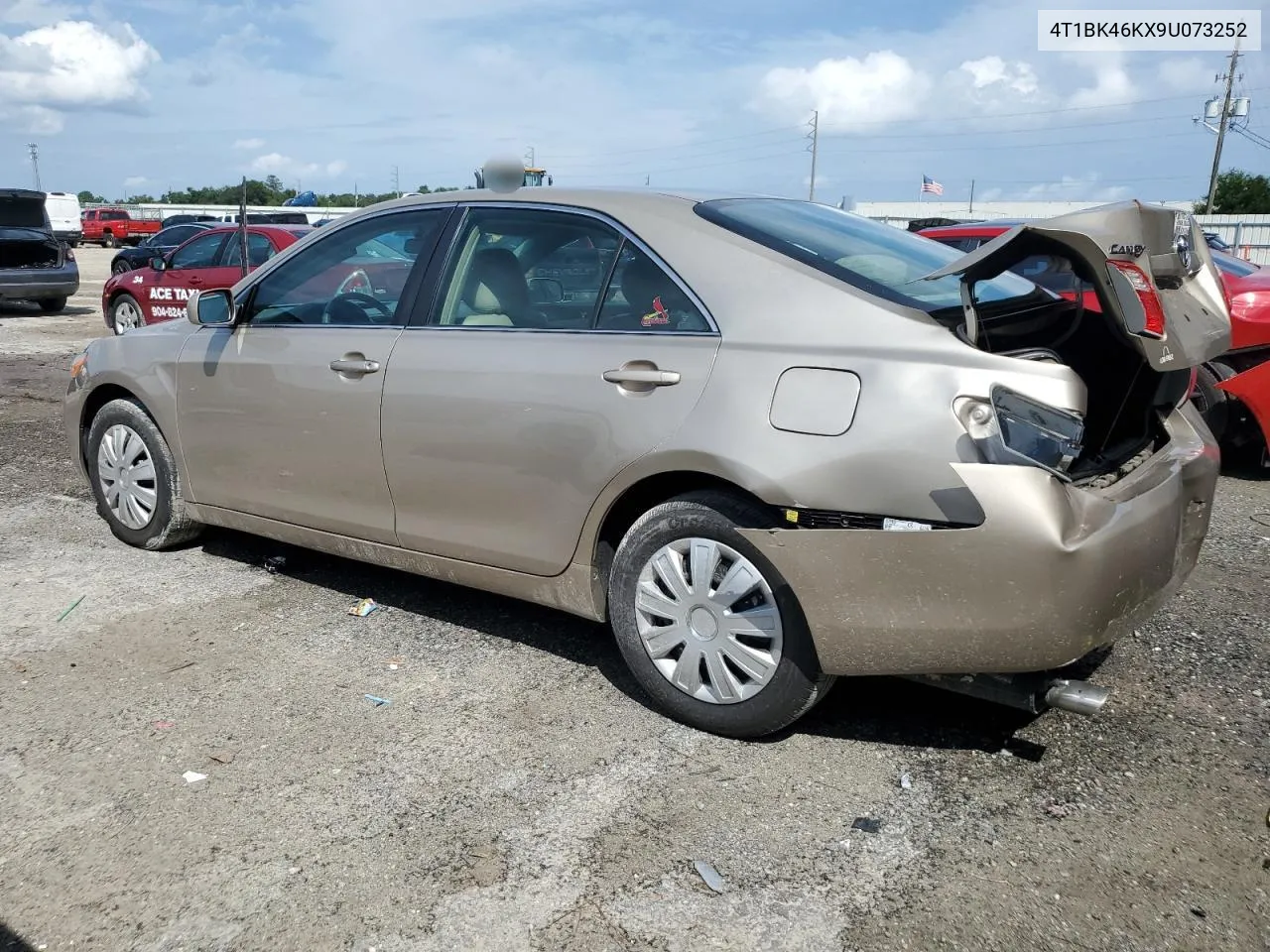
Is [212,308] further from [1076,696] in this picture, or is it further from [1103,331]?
[1076,696]

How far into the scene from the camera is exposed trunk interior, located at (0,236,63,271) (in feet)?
57.8

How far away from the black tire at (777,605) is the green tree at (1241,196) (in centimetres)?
5892

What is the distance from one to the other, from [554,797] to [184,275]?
41.7 feet

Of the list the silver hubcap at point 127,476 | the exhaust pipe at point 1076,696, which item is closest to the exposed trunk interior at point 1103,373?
the exhaust pipe at point 1076,696

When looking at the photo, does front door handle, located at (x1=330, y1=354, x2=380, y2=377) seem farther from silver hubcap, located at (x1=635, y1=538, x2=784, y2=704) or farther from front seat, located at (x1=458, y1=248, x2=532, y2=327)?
silver hubcap, located at (x1=635, y1=538, x2=784, y2=704)

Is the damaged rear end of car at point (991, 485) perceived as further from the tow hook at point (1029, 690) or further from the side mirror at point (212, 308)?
the side mirror at point (212, 308)

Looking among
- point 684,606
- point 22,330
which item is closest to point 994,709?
point 684,606

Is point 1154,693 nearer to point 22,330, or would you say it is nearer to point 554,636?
point 554,636

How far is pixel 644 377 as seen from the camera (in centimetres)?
342

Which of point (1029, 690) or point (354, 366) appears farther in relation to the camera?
point (354, 366)

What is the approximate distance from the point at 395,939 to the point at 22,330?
16.2 m

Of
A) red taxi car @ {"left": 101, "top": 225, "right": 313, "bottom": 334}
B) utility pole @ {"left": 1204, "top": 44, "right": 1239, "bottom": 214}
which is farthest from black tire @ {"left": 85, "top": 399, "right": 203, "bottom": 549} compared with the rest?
utility pole @ {"left": 1204, "top": 44, "right": 1239, "bottom": 214}

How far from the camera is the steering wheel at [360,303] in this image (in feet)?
13.8

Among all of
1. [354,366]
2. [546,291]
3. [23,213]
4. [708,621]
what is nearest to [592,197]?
[546,291]
